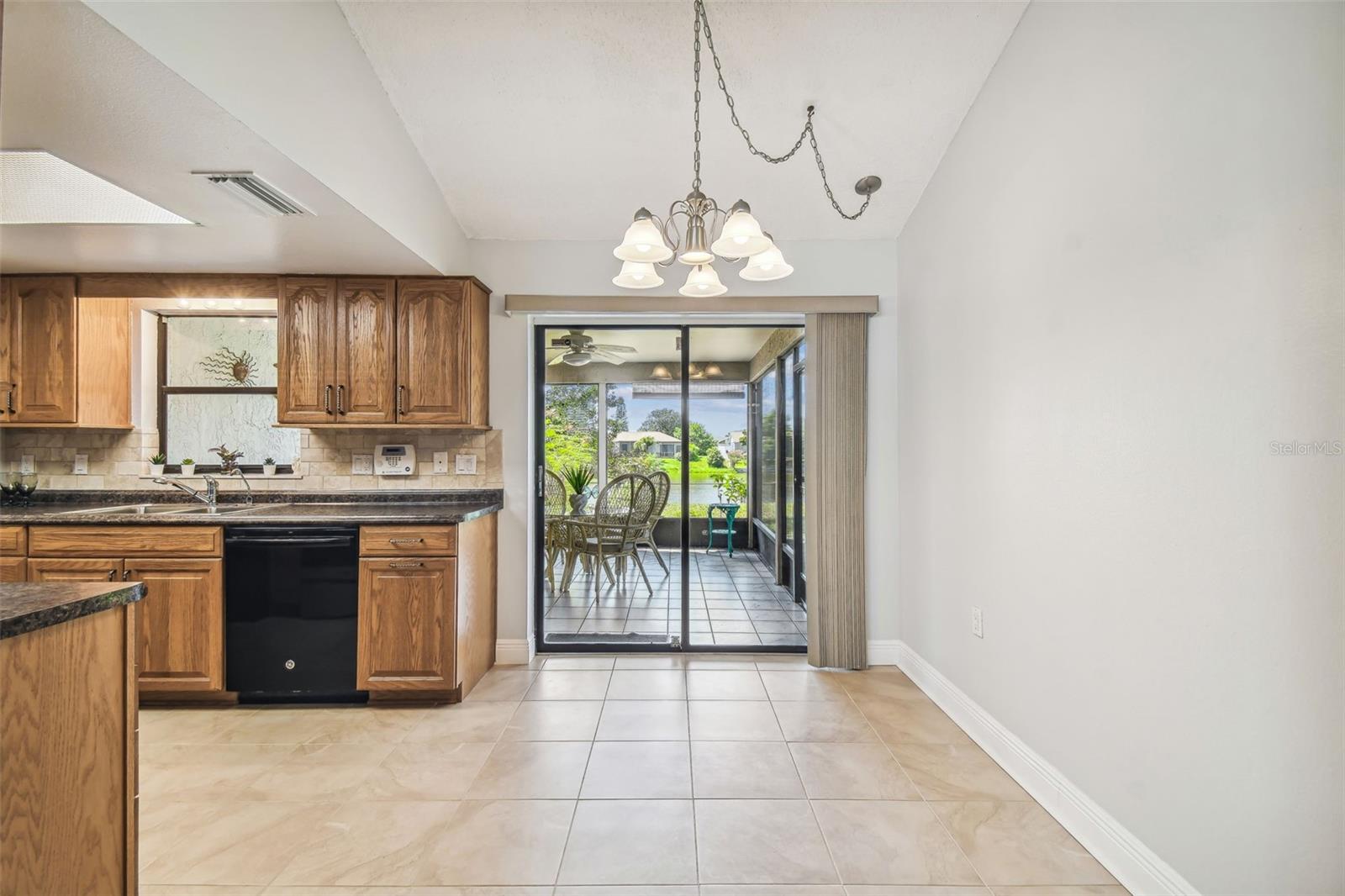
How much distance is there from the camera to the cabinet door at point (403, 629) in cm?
272

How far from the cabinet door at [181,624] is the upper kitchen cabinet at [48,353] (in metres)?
1.15

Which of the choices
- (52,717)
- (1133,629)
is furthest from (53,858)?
(1133,629)

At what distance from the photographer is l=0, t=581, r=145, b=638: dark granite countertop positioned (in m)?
1.02

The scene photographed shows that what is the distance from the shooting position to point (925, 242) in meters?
2.91

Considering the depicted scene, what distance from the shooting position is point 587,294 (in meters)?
3.32

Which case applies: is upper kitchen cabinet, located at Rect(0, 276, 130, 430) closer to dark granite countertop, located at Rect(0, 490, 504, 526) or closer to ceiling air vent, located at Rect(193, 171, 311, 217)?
dark granite countertop, located at Rect(0, 490, 504, 526)

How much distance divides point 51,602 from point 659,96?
251 cm

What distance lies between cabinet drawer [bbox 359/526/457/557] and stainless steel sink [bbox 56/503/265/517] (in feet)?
2.17

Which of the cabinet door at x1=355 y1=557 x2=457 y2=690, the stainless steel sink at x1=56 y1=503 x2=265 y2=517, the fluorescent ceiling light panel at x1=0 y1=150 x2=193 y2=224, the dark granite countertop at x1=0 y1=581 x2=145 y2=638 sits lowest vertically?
the cabinet door at x1=355 y1=557 x2=457 y2=690

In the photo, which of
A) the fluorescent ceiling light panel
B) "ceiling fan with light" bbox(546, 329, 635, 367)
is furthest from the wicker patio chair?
the fluorescent ceiling light panel

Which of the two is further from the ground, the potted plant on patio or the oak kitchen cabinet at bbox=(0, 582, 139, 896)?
the potted plant on patio

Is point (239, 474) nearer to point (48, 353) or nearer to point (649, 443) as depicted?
point (48, 353)

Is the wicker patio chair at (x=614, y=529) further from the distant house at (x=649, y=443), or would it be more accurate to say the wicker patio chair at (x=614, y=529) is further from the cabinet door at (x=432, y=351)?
the cabinet door at (x=432, y=351)

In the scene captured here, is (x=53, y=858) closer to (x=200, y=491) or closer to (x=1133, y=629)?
(x=1133, y=629)
